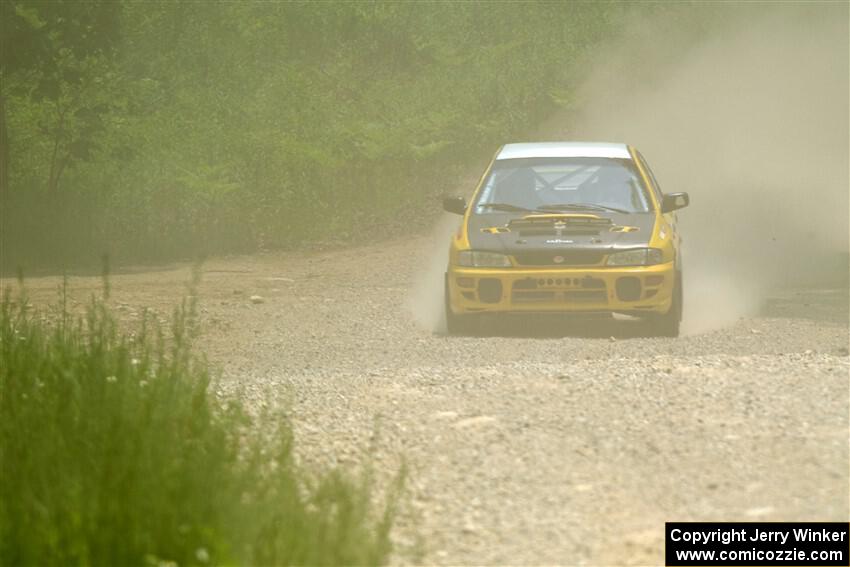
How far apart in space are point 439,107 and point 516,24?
5.04 meters

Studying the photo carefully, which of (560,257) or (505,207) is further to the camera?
(505,207)

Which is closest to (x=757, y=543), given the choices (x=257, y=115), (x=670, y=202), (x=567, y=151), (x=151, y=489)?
(x=151, y=489)

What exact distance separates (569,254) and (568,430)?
16.9ft

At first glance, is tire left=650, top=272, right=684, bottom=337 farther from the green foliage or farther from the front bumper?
the green foliage

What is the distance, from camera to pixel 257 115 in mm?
25703

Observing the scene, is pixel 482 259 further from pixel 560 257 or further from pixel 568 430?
pixel 568 430

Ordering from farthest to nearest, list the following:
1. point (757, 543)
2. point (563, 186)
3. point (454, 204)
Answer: point (563, 186) → point (454, 204) → point (757, 543)

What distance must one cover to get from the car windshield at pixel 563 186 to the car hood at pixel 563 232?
0.28 metres

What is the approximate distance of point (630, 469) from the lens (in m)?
7.22

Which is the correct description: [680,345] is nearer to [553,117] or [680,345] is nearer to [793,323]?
[793,323]

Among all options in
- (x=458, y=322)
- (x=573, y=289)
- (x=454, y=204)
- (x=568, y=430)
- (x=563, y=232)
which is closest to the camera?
(x=568, y=430)

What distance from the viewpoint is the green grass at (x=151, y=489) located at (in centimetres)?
548

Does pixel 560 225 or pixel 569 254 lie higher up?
pixel 560 225

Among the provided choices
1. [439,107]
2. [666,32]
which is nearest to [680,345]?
[439,107]
